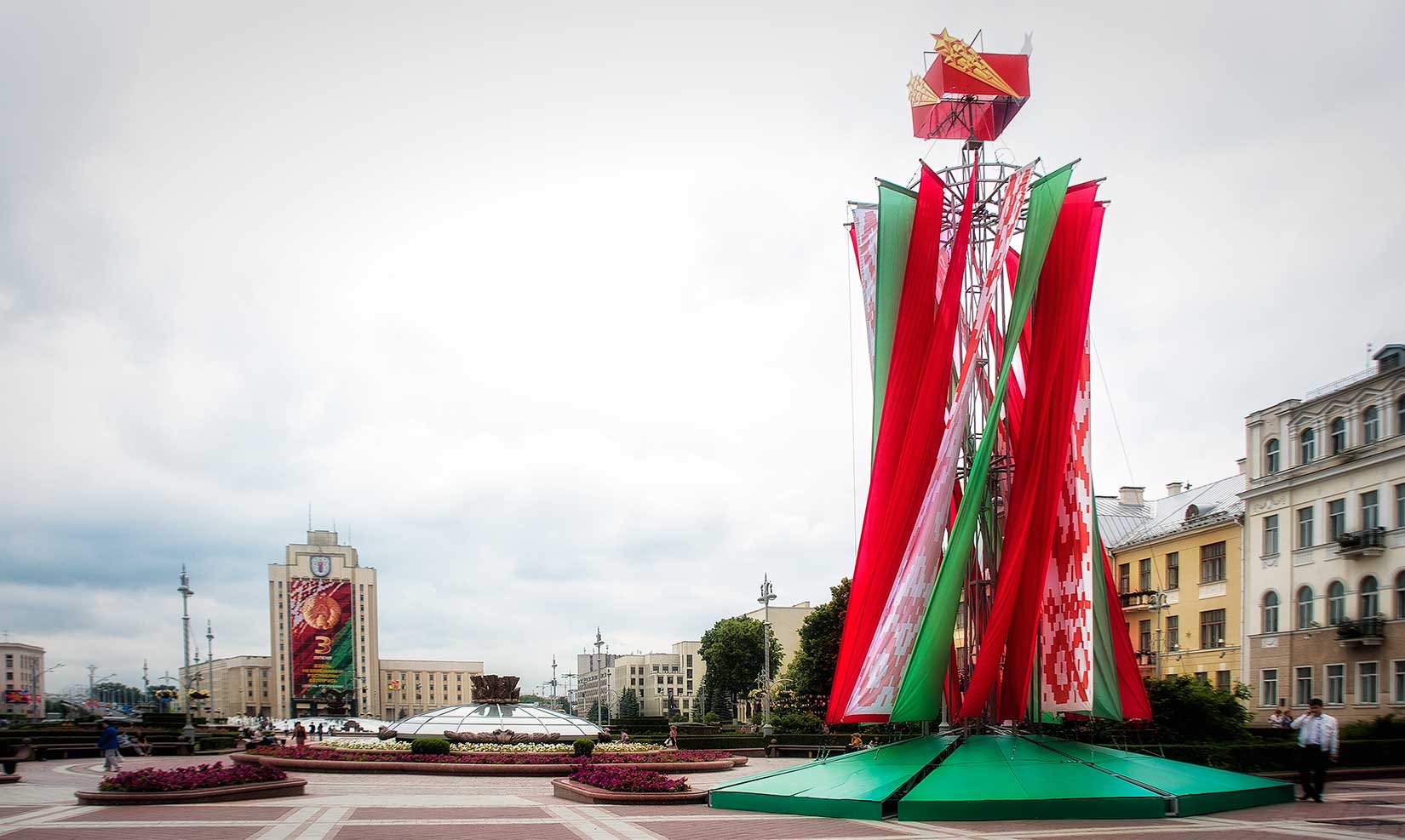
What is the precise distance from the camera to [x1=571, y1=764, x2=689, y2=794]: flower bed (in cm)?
1998

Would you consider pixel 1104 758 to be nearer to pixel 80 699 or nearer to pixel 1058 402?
pixel 1058 402

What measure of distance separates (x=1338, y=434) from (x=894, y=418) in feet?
65.3

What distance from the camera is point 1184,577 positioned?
4328cm

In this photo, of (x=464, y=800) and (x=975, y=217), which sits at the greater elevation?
(x=975, y=217)

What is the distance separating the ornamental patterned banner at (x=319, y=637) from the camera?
13500 centimetres

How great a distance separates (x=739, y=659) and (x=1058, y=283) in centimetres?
7177

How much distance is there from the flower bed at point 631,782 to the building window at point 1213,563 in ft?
90.3

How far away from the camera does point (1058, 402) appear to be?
1995 centimetres

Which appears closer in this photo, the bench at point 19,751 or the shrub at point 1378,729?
the shrub at point 1378,729

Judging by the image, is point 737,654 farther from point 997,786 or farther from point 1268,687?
point 997,786

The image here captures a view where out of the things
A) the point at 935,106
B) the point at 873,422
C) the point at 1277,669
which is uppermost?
the point at 935,106

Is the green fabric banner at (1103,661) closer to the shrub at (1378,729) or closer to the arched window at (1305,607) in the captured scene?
the shrub at (1378,729)

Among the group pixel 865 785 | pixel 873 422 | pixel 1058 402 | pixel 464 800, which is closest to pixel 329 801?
pixel 464 800

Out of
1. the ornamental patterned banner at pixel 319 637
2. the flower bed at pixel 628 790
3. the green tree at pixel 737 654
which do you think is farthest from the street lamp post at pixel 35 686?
the flower bed at pixel 628 790
